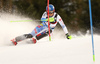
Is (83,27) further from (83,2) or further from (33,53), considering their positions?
(33,53)

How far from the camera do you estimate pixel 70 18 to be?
49.7ft

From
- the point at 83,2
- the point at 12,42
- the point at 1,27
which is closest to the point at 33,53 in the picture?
the point at 12,42

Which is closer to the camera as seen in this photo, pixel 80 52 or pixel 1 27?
pixel 80 52

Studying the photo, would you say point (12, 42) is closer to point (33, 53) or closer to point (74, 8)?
point (33, 53)

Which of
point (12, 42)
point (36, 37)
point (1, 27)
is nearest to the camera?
point (12, 42)

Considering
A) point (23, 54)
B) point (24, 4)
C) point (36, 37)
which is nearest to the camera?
point (23, 54)

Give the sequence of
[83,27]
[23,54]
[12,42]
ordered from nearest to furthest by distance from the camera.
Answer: [23,54]
[12,42]
[83,27]

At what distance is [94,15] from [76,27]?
2.18 m

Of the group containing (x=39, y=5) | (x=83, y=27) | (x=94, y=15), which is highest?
(x=39, y=5)

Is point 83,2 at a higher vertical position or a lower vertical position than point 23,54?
higher

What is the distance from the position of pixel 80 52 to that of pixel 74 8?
542 inches

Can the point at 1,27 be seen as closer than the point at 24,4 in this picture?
Yes

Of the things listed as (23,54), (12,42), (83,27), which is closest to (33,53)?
(23,54)

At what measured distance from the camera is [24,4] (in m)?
14.5
